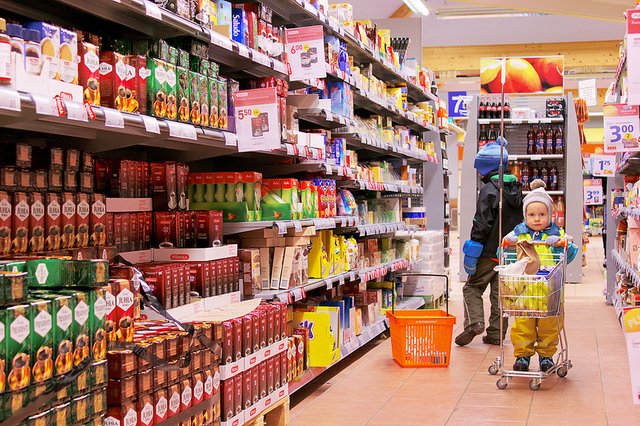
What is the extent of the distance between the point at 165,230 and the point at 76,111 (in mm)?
1319

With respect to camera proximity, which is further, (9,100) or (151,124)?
(151,124)

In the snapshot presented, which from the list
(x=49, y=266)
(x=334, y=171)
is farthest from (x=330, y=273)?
(x=49, y=266)

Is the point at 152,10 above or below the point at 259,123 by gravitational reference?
above

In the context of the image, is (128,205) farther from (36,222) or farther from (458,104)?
(458,104)

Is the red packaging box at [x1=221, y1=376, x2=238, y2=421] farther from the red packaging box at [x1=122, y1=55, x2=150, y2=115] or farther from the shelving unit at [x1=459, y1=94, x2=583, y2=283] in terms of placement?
the shelving unit at [x1=459, y1=94, x2=583, y2=283]

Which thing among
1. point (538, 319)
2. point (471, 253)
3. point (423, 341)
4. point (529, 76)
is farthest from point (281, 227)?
point (529, 76)

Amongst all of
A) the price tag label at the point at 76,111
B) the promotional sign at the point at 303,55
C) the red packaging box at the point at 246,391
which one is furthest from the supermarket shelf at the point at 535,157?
the price tag label at the point at 76,111

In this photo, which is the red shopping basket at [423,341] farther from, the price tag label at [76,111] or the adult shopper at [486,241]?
the price tag label at [76,111]

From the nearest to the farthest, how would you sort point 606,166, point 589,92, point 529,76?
1. point 606,166
2. point 529,76
3. point 589,92

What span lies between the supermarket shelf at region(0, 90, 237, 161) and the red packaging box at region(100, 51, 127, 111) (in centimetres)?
9

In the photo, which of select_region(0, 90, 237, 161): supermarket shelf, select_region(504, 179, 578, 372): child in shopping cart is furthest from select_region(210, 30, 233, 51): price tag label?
select_region(504, 179, 578, 372): child in shopping cart

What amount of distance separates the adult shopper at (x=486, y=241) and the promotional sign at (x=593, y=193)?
12.1 metres

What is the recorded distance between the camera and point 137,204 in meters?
3.91

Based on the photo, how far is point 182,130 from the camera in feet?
11.9
